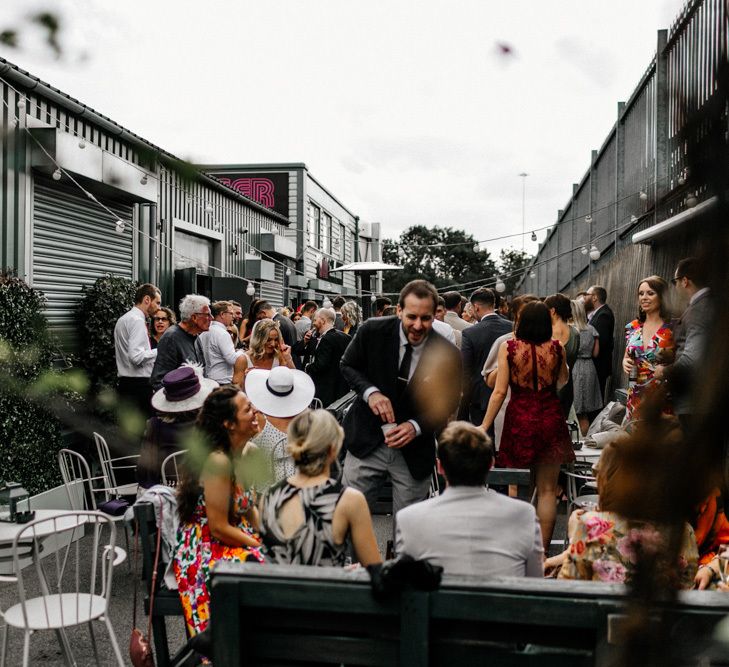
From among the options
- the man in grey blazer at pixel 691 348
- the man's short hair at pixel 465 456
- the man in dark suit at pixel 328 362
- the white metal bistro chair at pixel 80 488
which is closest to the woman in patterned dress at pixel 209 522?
the white metal bistro chair at pixel 80 488

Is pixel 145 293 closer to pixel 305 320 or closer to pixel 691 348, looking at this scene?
pixel 305 320

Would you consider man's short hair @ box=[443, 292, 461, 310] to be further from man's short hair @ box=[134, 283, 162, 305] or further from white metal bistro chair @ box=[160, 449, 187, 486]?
white metal bistro chair @ box=[160, 449, 187, 486]

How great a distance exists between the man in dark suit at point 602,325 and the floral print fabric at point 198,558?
584cm

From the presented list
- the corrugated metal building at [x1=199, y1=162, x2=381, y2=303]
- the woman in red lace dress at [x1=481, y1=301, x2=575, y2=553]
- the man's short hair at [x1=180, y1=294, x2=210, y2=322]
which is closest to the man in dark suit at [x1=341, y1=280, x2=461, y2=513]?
the woman in red lace dress at [x1=481, y1=301, x2=575, y2=553]

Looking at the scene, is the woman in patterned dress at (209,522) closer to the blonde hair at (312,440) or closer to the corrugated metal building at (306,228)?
the blonde hair at (312,440)

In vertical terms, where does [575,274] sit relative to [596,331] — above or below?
above

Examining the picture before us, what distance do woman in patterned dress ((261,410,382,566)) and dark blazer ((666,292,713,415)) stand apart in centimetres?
262

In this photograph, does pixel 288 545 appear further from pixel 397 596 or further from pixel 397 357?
pixel 397 357

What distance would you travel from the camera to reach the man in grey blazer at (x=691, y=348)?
482 mm

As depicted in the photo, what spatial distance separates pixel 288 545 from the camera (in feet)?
10.2

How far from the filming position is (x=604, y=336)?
27.8ft

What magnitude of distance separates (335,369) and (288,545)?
536 cm

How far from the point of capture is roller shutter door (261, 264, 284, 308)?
21172mm

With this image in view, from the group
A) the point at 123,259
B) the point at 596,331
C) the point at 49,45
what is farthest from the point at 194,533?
the point at 596,331
